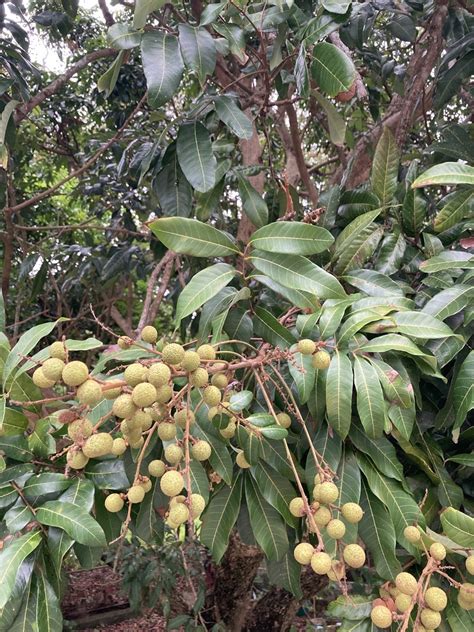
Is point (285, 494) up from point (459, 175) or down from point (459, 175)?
down

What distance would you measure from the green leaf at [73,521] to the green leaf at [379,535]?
395mm

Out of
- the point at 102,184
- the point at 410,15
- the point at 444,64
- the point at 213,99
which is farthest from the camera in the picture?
the point at 102,184

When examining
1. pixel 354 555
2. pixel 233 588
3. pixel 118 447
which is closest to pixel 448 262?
pixel 354 555

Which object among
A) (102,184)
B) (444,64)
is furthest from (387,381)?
(102,184)

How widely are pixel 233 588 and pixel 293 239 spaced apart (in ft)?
5.92

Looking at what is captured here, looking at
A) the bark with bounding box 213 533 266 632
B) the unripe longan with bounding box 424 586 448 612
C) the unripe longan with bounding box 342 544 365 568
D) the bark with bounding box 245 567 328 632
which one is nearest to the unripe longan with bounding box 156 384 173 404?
the unripe longan with bounding box 342 544 365 568

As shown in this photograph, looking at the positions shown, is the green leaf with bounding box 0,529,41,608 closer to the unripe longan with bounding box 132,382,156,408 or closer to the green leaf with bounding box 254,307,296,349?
the unripe longan with bounding box 132,382,156,408

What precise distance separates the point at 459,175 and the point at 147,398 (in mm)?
572

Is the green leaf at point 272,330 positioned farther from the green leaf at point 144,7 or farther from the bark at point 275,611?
the bark at point 275,611

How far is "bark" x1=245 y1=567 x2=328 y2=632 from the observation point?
206 cm

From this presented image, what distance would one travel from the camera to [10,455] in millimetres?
694

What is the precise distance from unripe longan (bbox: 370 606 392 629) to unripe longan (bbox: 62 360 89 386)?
19.6 inches

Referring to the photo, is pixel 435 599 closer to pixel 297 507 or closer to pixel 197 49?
pixel 297 507

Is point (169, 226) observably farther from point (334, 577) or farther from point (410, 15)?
point (410, 15)
